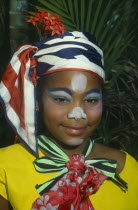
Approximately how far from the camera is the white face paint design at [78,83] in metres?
1.89

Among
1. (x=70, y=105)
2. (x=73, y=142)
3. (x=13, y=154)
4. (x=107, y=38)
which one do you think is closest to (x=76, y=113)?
(x=70, y=105)

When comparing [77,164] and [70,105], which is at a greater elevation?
[70,105]

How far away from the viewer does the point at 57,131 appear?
6.37ft

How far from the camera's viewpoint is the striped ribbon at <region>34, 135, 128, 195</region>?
1948mm

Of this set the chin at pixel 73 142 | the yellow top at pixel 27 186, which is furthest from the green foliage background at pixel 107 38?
the chin at pixel 73 142

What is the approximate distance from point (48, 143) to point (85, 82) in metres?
0.38

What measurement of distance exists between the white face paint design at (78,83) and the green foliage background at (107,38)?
81 cm


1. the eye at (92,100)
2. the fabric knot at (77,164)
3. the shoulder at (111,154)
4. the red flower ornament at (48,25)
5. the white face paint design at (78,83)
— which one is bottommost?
the shoulder at (111,154)

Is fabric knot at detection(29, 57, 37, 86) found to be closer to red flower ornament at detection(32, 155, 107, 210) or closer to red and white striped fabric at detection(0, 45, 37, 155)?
red and white striped fabric at detection(0, 45, 37, 155)

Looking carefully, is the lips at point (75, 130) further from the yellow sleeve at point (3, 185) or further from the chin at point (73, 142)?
the yellow sleeve at point (3, 185)

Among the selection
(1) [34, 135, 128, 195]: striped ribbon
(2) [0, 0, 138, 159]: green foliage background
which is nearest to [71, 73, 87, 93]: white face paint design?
(1) [34, 135, 128, 195]: striped ribbon

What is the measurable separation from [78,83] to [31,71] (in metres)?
0.27

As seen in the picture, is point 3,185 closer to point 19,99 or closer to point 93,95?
point 19,99

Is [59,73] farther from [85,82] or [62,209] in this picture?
[62,209]
